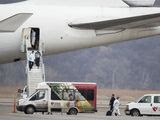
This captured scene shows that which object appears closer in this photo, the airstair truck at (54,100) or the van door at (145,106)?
the airstair truck at (54,100)

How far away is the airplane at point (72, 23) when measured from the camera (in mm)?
33812

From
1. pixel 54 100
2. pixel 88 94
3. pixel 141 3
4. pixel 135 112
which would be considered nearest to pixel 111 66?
pixel 88 94

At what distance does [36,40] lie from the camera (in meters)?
34.4

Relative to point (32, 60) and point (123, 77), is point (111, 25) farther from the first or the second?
point (123, 77)

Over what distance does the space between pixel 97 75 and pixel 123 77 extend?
4881 millimetres

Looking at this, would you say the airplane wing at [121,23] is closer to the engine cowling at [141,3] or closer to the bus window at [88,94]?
the engine cowling at [141,3]

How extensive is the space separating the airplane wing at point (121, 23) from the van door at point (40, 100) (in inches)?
182

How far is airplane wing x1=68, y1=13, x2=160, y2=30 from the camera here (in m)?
32.7

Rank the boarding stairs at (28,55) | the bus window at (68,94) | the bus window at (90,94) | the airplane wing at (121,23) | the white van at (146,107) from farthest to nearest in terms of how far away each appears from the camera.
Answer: the bus window at (90,94) → the white van at (146,107) → the bus window at (68,94) → the boarding stairs at (28,55) → the airplane wing at (121,23)

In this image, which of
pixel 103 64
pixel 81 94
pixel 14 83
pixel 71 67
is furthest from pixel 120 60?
pixel 81 94

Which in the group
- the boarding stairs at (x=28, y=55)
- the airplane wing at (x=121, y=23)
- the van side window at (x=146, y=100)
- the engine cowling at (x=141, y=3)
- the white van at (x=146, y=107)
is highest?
the engine cowling at (x=141, y=3)

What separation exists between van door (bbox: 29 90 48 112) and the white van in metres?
6.48

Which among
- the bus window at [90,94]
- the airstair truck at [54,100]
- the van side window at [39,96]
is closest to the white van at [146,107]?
the bus window at [90,94]

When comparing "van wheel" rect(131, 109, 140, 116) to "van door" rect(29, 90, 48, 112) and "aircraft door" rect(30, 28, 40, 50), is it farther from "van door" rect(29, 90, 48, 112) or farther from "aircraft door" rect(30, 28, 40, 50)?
"aircraft door" rect(30, 28, 40, 50)
